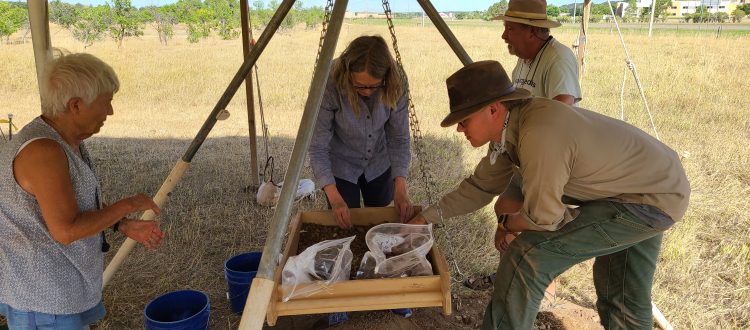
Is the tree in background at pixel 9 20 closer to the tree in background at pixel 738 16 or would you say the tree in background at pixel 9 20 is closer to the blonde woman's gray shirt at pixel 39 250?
the blonde woman's gray shirt at pixel 39 250

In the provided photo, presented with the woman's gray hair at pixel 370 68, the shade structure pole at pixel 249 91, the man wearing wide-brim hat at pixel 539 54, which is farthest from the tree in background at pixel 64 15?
the man wearing wide-brim hat at pixel 539 54

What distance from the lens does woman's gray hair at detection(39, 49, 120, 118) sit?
5.38 ft

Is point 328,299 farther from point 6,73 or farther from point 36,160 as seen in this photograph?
point 6,73

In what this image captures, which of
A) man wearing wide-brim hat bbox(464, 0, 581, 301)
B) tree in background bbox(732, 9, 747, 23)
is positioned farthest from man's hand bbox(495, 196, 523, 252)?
tree in background bbox(732, 9, 747, 23)

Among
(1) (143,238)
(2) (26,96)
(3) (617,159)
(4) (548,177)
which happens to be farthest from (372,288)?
(2) (26,96)

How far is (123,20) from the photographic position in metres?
21.2

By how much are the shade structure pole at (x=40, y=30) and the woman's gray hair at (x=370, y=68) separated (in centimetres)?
152

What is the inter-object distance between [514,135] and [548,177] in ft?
0.70

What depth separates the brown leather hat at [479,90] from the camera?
1.74 metres

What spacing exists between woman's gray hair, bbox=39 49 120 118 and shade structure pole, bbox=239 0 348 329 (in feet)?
2.25

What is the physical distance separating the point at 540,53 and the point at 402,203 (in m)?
1.23

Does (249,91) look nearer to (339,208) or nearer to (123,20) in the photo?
(339,208)

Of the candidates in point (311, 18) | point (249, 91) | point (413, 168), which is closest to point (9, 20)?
point (311, 18)

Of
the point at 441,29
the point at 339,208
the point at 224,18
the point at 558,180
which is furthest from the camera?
the point at 224,18
